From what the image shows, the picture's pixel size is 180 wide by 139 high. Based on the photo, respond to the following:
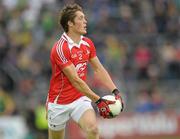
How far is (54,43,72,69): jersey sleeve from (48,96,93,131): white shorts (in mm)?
573

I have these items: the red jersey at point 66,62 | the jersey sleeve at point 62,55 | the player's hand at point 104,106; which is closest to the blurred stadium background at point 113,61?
the red jersey at point 66,62

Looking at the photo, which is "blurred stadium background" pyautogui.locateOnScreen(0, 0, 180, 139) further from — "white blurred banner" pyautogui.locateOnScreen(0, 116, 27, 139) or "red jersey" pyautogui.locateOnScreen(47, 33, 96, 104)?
"red jersey" pyautogui.locateOnScreen(47, 33, 96, 104)

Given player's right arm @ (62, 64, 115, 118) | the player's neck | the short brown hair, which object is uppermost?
the short brown hair

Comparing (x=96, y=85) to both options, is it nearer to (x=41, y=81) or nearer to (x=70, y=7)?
(x=41, y=81)

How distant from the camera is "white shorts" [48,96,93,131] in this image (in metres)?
11.0

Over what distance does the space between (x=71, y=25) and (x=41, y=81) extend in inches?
356

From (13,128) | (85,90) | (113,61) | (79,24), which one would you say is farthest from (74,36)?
(113,61)

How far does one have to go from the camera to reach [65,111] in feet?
36.6

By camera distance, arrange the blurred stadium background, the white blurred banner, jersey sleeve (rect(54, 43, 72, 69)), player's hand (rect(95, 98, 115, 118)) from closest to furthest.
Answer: player's hand (rect(95, 98, 115, 118))
jersey sleeve (rect(54, 43, 72, 69))
the white blurred banner
the blurred stadium background

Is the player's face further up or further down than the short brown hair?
further down

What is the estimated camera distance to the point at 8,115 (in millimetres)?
18922

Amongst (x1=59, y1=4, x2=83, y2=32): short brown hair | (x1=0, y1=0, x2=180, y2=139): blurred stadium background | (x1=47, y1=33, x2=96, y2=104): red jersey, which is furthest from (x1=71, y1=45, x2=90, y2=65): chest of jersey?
(x1=0, y1=0, x2=180, y2=139): blurred stadium background

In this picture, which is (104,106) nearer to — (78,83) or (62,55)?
(78,83)

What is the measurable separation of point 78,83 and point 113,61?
32.1 ft
